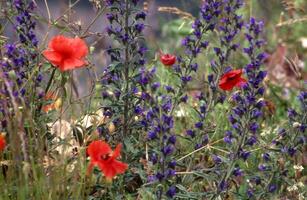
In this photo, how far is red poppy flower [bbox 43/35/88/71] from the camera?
2.69 metres

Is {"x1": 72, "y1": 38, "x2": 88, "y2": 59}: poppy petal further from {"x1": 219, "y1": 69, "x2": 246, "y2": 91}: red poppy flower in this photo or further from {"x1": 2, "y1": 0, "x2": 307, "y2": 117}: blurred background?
{"x1": 2, "y1": 0, "x2": 307, "y2": 117}: blurred background

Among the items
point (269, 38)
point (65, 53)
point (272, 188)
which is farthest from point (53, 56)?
point (269, 38)

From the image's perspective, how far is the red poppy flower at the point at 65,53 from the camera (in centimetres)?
269

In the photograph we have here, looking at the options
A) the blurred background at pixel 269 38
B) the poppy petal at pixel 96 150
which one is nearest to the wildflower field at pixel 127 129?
the poppy petal at pixel 96 150

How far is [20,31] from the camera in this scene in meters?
3.05

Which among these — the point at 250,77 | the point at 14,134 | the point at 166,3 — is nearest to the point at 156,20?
the point at 166,3

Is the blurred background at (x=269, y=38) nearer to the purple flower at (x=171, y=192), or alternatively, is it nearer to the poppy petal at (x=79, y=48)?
the poppy petal at (x=79, y=48)

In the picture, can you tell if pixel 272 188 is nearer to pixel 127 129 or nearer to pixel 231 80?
pixel 231 80

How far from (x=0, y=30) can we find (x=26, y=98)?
0.38 meters

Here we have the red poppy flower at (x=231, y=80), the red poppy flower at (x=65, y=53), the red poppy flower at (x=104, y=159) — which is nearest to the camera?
the red poppy flower at (x=104, y=159)

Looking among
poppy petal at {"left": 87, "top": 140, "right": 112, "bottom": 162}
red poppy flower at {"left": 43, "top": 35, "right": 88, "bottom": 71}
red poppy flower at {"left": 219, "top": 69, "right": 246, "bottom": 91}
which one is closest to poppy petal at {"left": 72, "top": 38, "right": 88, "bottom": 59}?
red poppy flower at {"left": 43, "top": 35, "right": 88, "bottom": 71}

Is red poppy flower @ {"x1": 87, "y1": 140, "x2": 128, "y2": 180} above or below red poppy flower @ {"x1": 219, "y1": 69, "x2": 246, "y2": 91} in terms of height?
below

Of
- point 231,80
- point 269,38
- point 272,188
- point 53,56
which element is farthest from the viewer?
point 269,38

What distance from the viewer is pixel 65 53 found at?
2719 millimetres
